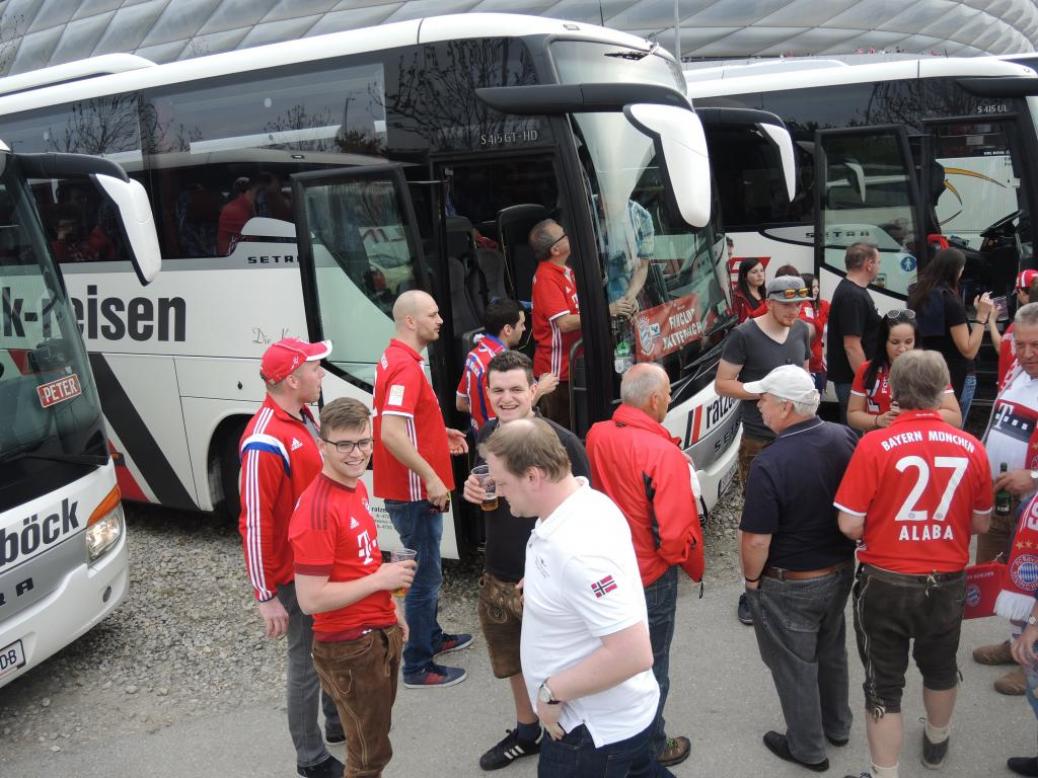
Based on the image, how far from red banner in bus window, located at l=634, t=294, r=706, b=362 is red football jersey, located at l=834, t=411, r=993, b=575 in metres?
1.93

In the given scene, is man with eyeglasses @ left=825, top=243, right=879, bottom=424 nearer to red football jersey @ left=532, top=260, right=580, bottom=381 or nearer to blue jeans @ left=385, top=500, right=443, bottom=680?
red football jersey @ left=532, top=260, right=580, bottom=381

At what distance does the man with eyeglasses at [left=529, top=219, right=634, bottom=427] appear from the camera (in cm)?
562

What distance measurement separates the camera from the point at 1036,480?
373 cm

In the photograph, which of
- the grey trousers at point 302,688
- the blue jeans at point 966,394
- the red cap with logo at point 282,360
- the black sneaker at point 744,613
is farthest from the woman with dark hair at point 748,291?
the grey trousers at point 302,688

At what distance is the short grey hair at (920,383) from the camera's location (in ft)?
11.1

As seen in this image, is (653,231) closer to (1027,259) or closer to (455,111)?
(455,111)

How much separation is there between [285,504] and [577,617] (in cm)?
159

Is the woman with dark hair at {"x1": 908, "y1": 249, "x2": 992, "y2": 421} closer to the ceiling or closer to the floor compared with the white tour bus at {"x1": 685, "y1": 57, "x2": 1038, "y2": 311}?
closer to the floor

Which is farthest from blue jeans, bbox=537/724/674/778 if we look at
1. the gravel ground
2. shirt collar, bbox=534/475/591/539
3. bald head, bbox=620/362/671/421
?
the gravel ground

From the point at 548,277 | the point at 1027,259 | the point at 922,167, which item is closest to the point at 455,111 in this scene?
the point at 548,277

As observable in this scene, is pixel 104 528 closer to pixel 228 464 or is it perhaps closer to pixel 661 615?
pixel 228 464

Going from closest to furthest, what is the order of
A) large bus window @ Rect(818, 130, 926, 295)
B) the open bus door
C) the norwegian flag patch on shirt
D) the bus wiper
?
the norwegian flag patch on shirt < the bus wiper < the open bus door < large bus window @ Rect(818, 130, 926, 295)

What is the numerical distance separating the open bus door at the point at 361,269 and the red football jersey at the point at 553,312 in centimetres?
65

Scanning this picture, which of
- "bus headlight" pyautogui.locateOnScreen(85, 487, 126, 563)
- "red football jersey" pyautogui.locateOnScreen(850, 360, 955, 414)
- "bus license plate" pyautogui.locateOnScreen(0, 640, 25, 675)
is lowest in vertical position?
"bus license plate" pyautogui.locateOnScreen(0, 640, 25, 675)
